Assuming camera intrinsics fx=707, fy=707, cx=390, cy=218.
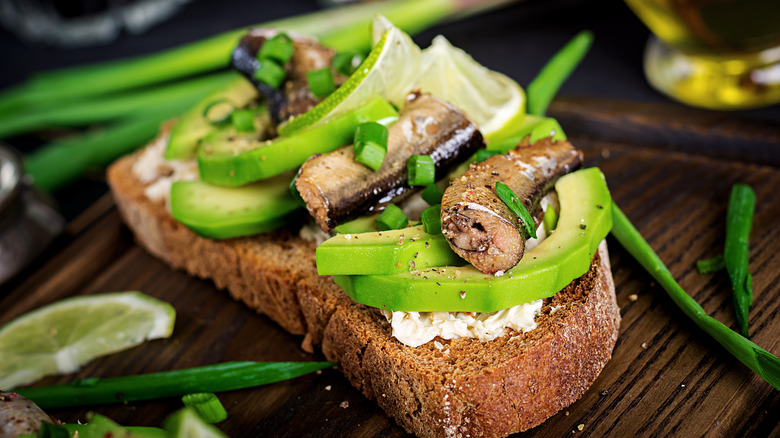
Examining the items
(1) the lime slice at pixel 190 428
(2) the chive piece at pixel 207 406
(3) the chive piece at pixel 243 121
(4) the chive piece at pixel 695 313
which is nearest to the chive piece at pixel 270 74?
(3) the chive piece at pixel 243 121

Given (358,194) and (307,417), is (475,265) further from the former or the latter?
(307,417)

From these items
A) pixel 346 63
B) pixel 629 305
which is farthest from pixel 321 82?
pixel 629 305

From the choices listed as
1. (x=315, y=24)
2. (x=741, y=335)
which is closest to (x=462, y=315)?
(x=741, y=335)

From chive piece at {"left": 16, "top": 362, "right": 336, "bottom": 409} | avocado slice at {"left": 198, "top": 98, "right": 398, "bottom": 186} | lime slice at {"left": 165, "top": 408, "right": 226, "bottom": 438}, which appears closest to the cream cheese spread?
avocado slice at {"left": 198, "top": 98, "right": 398, "bottom": 186}

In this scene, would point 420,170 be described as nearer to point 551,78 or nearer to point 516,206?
point 516,206

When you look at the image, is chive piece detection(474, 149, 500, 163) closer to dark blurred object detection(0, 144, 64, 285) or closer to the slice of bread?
the slice of bread

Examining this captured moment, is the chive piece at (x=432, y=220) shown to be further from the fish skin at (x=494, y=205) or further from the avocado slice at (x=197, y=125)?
the avocado slice at (x=197, y=125)

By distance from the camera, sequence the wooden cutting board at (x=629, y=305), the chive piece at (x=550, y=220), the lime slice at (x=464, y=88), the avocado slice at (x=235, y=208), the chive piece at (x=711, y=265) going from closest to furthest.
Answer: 1. the wooden cutting board at (x=629, y=305)
2. the chive piece at (x=550, y=220)
3. the chive piece at (x=711, y=265)
4. the avocado slice at (x=235, y=208)
5. the lime slice at (x=464, y=88)
